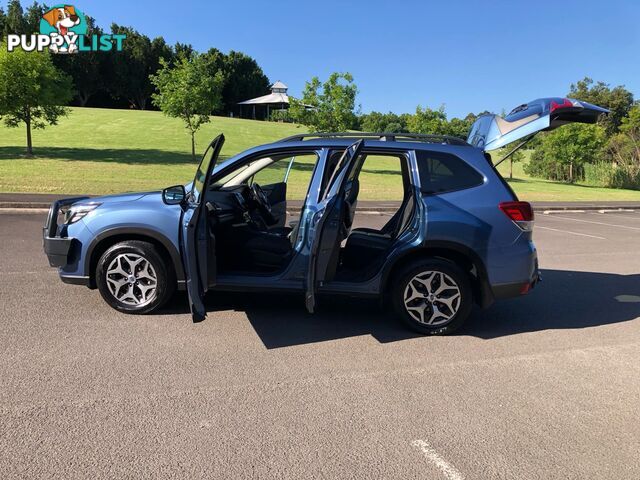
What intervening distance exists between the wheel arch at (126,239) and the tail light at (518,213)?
9.79 ft

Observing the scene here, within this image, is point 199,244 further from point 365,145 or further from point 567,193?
point 567,193

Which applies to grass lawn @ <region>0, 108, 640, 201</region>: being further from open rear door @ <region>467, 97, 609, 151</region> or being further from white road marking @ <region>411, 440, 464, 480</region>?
white road marking @ <region>411, 440, 464, 480</region>

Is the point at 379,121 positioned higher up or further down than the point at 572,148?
higher up

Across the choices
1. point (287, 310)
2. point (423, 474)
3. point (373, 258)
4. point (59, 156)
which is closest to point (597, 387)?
point (423, 474)

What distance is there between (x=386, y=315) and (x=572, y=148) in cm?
3939

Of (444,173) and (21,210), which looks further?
(21,210)

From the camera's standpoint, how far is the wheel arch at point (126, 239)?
4.55 meters

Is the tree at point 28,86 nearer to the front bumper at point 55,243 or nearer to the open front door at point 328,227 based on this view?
the front bumper at point 55,243

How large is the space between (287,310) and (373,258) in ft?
3.44

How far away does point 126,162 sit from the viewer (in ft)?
84.4

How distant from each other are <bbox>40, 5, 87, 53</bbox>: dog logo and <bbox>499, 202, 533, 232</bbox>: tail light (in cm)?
5183

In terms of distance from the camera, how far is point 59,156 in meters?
26.5

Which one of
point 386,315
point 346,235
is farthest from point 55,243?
point 386,315

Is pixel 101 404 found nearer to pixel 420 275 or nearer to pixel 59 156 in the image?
pixel 420 275
